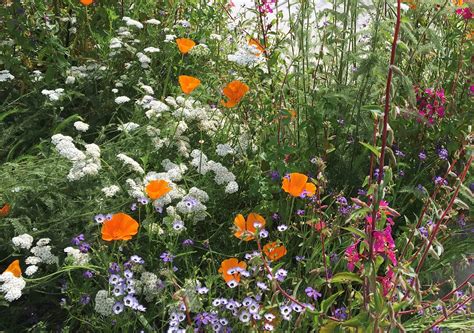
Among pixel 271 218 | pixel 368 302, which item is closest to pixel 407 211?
pixel 271 218

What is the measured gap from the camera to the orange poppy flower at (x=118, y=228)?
7.75 ft

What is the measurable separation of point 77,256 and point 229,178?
2.34 ft

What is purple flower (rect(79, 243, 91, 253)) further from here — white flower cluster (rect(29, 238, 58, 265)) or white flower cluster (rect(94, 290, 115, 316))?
white flower cluster (rect(94, 290, 115, 316))

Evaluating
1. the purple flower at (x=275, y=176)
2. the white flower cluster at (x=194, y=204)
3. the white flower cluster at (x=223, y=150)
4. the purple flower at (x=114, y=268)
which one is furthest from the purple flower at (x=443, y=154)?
the purple flower at (x=114, y=268)

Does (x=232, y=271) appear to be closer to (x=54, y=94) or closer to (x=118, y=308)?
(x=118, y=308)

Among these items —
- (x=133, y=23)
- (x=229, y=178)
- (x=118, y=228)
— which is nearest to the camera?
(x=118, y=228)

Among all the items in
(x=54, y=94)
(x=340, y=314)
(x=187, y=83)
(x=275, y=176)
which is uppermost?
(x=187, y=83)

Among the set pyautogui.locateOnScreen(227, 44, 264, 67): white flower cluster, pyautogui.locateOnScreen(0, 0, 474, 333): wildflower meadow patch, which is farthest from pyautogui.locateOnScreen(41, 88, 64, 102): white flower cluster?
pyautogui.locateOnScreen(227, 44, 264, 67): white flower cluster

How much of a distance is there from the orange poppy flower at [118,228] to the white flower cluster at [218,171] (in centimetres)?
52

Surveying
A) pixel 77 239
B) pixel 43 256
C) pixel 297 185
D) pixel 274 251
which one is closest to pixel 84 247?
pixel 77 239

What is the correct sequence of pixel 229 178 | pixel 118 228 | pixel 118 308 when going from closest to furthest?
pixel 118 308
pixel 118 228
pixel 229 178

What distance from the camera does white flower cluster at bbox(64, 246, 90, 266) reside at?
2.41 metres

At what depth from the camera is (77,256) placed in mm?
2418

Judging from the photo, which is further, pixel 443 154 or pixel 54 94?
pixel 54 94
